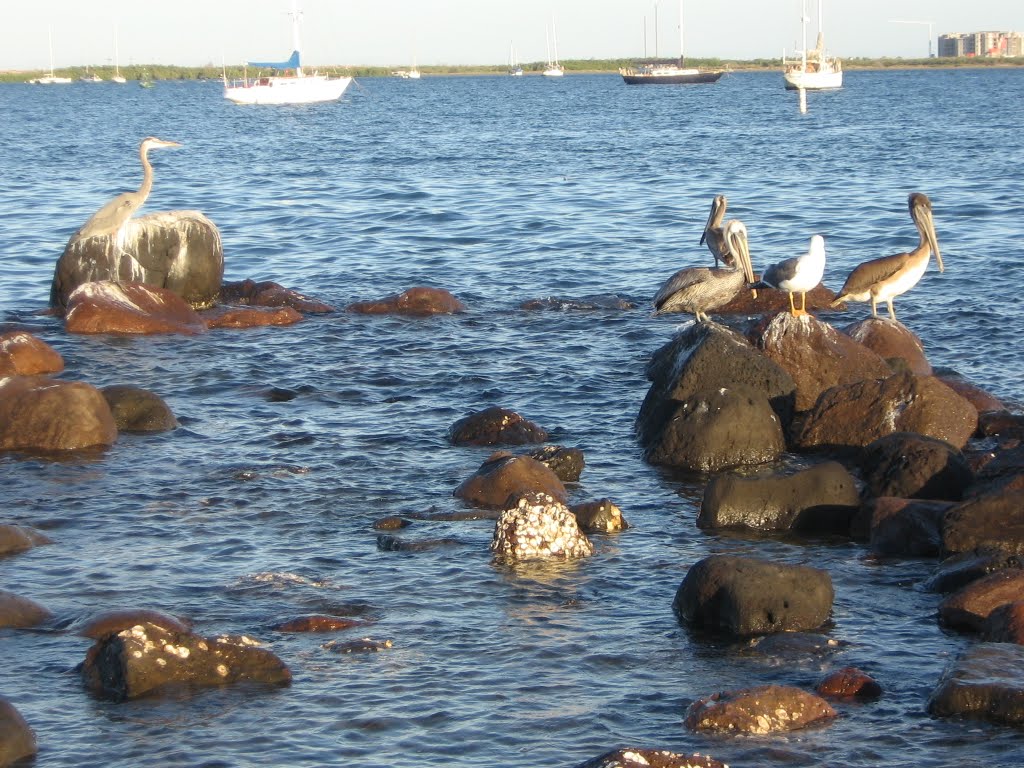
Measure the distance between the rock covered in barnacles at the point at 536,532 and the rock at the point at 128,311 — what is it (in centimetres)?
868

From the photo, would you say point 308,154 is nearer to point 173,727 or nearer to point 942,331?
point 942,331

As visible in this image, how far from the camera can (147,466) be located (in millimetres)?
10969

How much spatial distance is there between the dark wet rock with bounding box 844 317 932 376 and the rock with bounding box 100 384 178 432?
6.59 m

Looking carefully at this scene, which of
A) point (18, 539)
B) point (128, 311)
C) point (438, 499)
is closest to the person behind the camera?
point (18, 539)

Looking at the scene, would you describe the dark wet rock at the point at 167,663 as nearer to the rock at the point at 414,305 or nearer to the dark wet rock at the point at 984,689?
the dark wet rock at the point at 984,689

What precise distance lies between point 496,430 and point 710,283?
179 inches

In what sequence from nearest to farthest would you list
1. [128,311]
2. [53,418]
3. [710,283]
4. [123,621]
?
1. [123,621]
2. [53,418]
3. [710,283]
4. [128,311]

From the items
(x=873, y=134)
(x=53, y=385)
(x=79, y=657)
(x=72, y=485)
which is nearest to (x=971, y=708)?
(x=79, y=657)

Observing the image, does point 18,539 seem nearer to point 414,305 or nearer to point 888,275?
point 888,275

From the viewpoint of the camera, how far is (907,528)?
9.04m

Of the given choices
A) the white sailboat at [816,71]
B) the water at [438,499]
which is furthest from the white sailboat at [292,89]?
the water at [438,499]

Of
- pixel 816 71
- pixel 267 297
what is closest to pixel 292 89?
pixel 816 71

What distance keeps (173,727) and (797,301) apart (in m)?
11.8

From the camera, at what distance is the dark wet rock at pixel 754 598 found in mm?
7629
